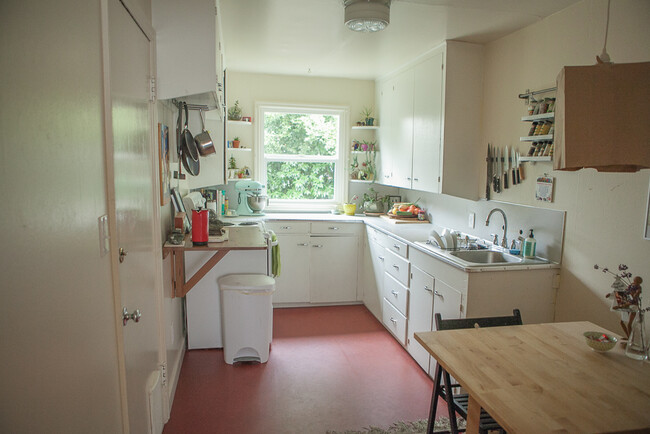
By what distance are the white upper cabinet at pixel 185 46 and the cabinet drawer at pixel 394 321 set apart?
2.31 m

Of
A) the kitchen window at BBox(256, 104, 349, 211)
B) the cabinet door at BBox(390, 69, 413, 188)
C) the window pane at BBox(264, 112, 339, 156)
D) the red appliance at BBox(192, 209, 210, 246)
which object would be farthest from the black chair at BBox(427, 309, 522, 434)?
the window pane at BBox(264, 112, 339, 156)

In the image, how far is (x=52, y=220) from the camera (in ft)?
3.10

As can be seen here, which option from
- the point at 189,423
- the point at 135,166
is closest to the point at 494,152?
the point at 135,166

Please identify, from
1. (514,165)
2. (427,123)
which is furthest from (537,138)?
(427,123)

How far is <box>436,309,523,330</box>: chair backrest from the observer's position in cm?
202

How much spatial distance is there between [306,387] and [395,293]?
115 cm

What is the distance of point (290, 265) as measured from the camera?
14.4ft

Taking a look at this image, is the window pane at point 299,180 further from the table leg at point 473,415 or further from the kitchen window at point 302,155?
the table leg at point 473,415

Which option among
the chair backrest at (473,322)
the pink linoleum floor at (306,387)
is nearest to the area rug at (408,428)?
the pink linoleum floor at (306,387)

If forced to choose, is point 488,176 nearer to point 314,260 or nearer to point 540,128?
point 540,128

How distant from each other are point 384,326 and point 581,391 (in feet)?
8.51

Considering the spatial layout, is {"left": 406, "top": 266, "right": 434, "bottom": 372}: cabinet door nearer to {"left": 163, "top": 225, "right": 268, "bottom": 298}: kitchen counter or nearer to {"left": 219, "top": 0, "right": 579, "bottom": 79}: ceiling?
{"left": 163, "top": 225, "right": 268, "bottom": 298}: kitchen counter

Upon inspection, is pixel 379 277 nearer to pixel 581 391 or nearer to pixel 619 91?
pixel 581 391

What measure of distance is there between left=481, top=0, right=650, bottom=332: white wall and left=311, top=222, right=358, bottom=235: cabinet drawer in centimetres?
178
